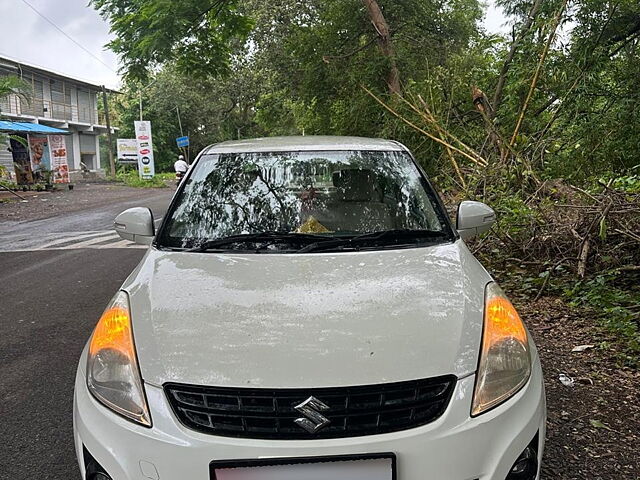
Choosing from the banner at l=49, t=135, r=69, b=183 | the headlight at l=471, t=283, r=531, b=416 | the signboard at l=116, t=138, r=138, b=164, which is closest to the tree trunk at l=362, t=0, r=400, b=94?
the headlight at l=471, t=283, r=531, b=416

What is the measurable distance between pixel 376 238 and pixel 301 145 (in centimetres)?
95

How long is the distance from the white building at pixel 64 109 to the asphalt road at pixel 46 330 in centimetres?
2161

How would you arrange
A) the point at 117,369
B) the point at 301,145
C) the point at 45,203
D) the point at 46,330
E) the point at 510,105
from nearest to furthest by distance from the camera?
1. the point at 117,369
2. the point at 301,145
3. the point at 46,330
4. the point at 510,105
5. the point at 45,203

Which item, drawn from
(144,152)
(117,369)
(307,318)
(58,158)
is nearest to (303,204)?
(307,318)

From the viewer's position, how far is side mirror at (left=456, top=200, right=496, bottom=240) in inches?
113

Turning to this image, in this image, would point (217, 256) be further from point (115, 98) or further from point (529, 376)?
point (115, 98)

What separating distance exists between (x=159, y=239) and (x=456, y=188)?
17.8ft

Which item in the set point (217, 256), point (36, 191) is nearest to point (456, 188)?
point (217, 256)

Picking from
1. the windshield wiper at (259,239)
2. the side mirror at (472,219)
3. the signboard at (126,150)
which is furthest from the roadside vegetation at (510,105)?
the signboard at (126,150)

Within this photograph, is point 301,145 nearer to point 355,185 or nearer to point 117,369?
point 355,185

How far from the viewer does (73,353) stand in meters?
3.80

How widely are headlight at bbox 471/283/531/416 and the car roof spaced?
146 cm

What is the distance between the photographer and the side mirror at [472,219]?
2.86 meters

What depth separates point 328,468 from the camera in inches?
60.3
